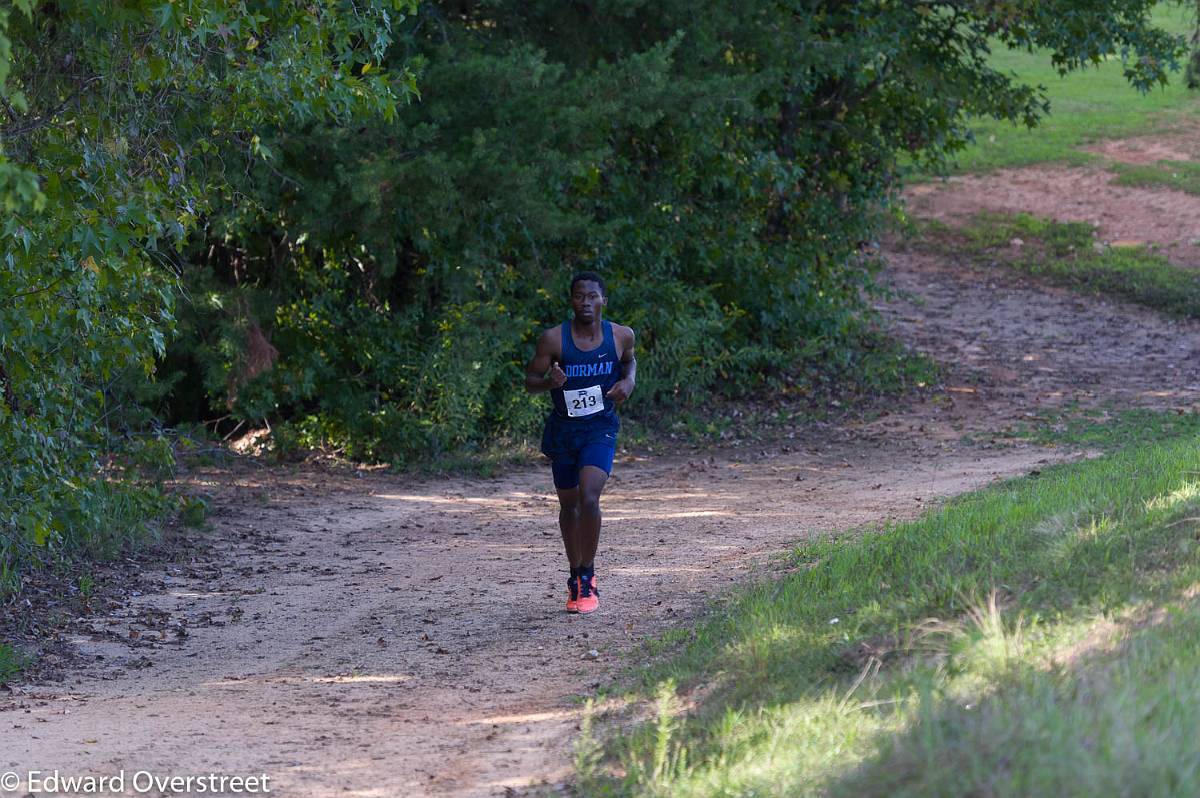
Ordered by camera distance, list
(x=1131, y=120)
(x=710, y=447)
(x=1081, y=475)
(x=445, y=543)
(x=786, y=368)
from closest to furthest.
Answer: (x=1081, y=475) < (x=445, y=543) < (x=710, y=447) < (x=786, y=368) < (x=1131, y=120)

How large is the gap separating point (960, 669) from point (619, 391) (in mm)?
2984

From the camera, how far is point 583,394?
732 centimetres

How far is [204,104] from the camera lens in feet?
26.0

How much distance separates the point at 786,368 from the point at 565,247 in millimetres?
3369

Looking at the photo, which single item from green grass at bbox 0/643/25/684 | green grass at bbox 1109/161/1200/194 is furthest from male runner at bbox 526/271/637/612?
green grass at bbox 1109/161/1200/194

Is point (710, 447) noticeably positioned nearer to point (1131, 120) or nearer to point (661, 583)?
point (661, 583)

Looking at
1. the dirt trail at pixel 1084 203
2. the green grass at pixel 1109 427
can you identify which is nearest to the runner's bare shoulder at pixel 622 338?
the green grass at pixel 1109 427

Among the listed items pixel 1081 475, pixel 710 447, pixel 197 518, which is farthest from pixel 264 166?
pixel 1081 475

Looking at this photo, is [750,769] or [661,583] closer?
[750,769]

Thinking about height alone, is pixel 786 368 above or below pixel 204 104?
below

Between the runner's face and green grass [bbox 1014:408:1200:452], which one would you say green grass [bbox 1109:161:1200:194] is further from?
the runner's face

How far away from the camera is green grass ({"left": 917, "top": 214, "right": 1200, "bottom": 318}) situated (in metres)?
20.6

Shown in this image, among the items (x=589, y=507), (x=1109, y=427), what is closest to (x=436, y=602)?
(x=589, y=507)

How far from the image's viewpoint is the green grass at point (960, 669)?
3.71 meters
